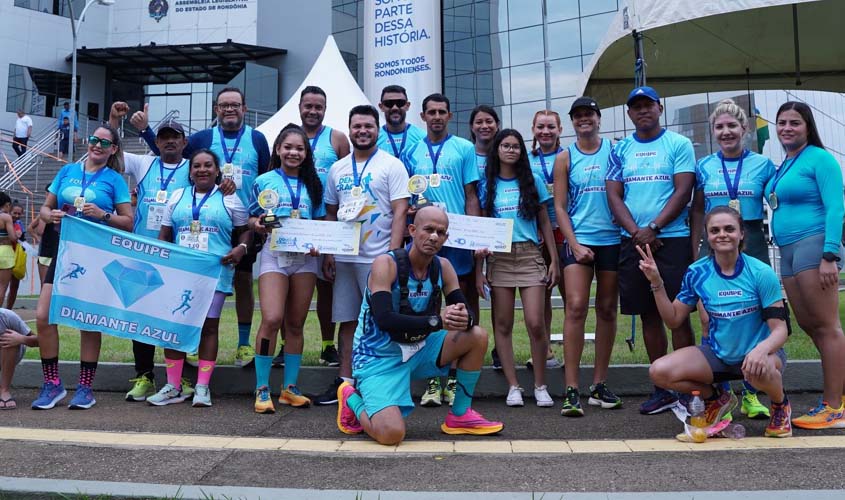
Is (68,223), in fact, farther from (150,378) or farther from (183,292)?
(150,378)

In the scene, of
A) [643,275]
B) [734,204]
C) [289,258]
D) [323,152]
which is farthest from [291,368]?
[734,204]

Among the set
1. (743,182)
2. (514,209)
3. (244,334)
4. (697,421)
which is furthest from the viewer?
(244,334)

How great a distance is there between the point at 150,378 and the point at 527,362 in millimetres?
3328

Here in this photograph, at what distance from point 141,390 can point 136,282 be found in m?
0.92

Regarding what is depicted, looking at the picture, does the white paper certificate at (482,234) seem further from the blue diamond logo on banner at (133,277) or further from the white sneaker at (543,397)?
the blue diamond logo on banner at (133,277)

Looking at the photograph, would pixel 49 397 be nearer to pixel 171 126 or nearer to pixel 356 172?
pixel 171 126

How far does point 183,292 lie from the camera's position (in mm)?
5574

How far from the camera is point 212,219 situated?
5.57 meters

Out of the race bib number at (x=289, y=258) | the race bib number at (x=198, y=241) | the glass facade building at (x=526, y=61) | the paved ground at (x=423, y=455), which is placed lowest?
the paved ground at (x=423, y=455)

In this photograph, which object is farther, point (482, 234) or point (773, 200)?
point (482, 234)

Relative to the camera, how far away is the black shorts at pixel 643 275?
16.6 ft

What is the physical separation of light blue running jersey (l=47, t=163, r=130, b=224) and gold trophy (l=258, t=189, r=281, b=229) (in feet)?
4.42

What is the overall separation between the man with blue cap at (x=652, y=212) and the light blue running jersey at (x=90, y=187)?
4009 millimetres

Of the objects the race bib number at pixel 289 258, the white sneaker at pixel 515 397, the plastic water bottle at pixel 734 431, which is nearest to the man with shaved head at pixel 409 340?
the white sneaker at pixel 515 397
